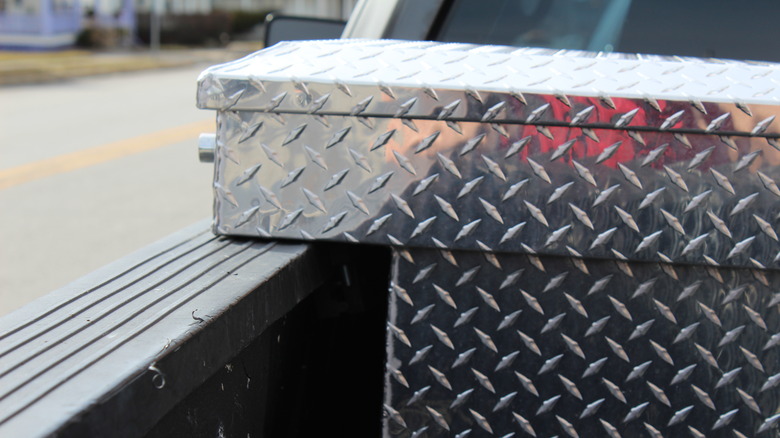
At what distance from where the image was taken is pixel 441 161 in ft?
4.42

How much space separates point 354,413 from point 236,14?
4810 centimetres

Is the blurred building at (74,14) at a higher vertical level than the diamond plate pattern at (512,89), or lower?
lower

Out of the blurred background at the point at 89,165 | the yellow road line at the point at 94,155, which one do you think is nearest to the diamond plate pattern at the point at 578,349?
the blurred background at the point at 89,165

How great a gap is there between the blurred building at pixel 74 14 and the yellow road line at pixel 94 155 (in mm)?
16137

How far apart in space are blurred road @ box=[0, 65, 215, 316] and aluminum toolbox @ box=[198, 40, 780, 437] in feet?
12.9

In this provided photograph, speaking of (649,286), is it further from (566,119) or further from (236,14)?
(236,14)

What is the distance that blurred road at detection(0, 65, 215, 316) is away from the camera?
5.88 m

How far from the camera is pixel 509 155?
4.36ft

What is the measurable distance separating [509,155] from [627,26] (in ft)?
2.52

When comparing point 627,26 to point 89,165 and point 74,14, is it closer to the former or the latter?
point 89,165

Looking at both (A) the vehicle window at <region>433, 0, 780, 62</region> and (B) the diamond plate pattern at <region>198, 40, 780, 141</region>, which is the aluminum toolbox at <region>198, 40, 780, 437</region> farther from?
(A) the vehicle window at <region>433, 0, 780, 62</region>

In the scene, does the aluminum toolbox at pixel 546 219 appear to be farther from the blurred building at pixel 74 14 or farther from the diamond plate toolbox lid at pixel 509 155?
the blurred building at pixel 74 14

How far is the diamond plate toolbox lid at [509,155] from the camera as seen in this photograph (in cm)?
129

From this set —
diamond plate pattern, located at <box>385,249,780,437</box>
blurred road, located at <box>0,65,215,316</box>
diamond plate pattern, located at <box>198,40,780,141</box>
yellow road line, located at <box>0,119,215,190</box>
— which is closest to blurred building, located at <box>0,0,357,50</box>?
blurred road, located at <box>0,65,215,316</box>
